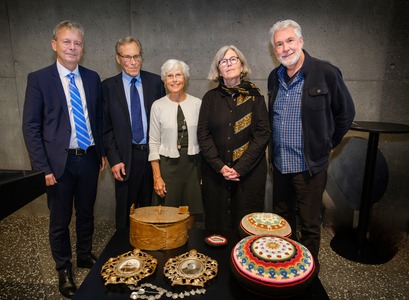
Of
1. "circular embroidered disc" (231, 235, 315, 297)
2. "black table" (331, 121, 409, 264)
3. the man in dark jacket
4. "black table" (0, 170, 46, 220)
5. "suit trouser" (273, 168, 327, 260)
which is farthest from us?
"black table" (331, 121, 409, 264)

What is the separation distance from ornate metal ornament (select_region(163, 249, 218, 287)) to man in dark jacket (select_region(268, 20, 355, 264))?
82cm

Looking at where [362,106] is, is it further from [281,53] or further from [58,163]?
[58,163]

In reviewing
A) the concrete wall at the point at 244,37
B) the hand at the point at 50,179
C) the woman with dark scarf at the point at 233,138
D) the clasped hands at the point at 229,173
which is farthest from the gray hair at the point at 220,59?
the hand at the point at 50,179

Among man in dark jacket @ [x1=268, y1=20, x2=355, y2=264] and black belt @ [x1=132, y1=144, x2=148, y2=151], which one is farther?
black belt @ [x1=132, y1=144, x2=148, y2=151]

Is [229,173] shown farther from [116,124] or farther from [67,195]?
[67,195]

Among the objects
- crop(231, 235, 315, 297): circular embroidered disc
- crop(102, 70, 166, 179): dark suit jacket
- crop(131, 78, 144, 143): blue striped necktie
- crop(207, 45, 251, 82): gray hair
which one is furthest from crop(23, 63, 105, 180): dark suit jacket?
crop(231, 235, 315, 297): circular embroidered disc

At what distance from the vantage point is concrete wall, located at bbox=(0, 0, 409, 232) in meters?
2.96

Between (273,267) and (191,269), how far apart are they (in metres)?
0.40

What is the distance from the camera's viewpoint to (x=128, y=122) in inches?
96.1

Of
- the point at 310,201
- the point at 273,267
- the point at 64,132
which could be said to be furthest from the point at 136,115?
the point at 273,267

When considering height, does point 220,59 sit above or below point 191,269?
above

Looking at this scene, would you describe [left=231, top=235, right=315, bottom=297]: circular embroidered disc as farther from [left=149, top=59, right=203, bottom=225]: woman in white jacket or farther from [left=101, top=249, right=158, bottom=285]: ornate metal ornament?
[left=149, top=59, right=203, bottom=225]: woman in white jacket

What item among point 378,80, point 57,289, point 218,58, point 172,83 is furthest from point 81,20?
point 378,80

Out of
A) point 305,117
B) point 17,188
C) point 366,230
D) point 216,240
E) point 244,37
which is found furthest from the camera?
point 244,37
